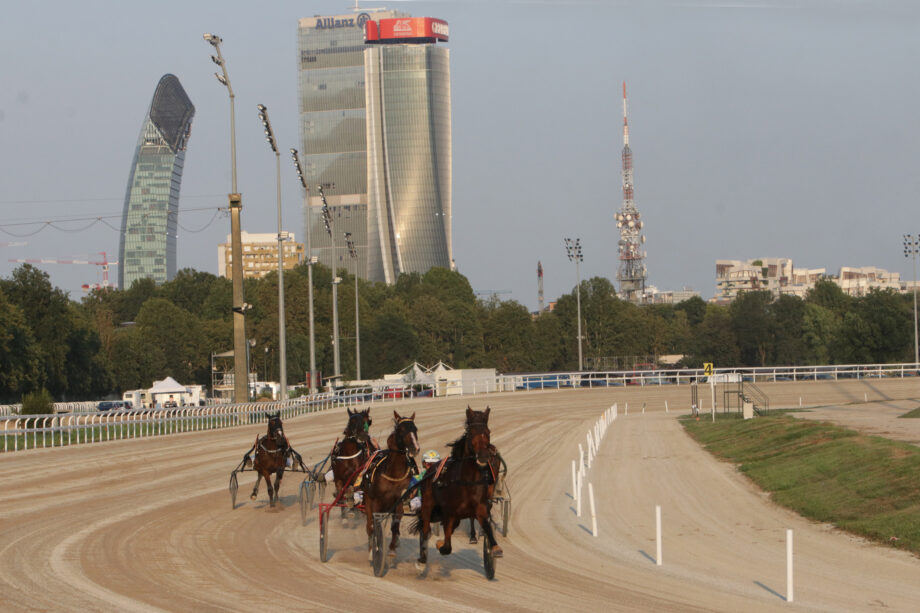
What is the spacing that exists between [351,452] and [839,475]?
10.9 meters

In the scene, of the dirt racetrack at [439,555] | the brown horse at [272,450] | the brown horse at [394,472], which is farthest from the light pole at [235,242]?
the brown horse at [394,472]

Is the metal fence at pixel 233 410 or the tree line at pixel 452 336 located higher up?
the tree line at pixel 452 336

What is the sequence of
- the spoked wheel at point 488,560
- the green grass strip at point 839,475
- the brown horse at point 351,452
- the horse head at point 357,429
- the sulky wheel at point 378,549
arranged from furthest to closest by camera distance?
the green grass strip at point 839,475 → the horse head at point 357,429 → the brown horse at point 351,452 → the sulky wheel at point 378,549 → the spoked wheel at point 488,560

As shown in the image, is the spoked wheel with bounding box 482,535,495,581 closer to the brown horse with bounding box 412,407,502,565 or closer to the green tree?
the brown horse with bounding box 412,407,502,565

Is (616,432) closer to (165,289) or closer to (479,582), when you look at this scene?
(479,582)

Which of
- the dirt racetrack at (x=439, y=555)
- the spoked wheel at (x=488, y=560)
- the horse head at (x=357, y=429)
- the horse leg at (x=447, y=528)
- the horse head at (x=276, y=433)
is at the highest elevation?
the horse head at (x=357, y=429)

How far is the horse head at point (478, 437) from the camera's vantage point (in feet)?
37.3

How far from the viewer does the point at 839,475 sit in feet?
70.6

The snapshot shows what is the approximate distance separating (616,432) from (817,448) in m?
14.3

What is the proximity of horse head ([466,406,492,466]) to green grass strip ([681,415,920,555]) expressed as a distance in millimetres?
6830

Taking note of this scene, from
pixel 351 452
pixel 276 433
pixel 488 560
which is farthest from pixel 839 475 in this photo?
pixel 488 560

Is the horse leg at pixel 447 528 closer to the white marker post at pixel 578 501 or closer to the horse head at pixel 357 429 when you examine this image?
the horse head at pixel 357 429

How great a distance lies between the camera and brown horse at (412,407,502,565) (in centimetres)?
1171

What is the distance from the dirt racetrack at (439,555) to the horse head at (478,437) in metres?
1.51
